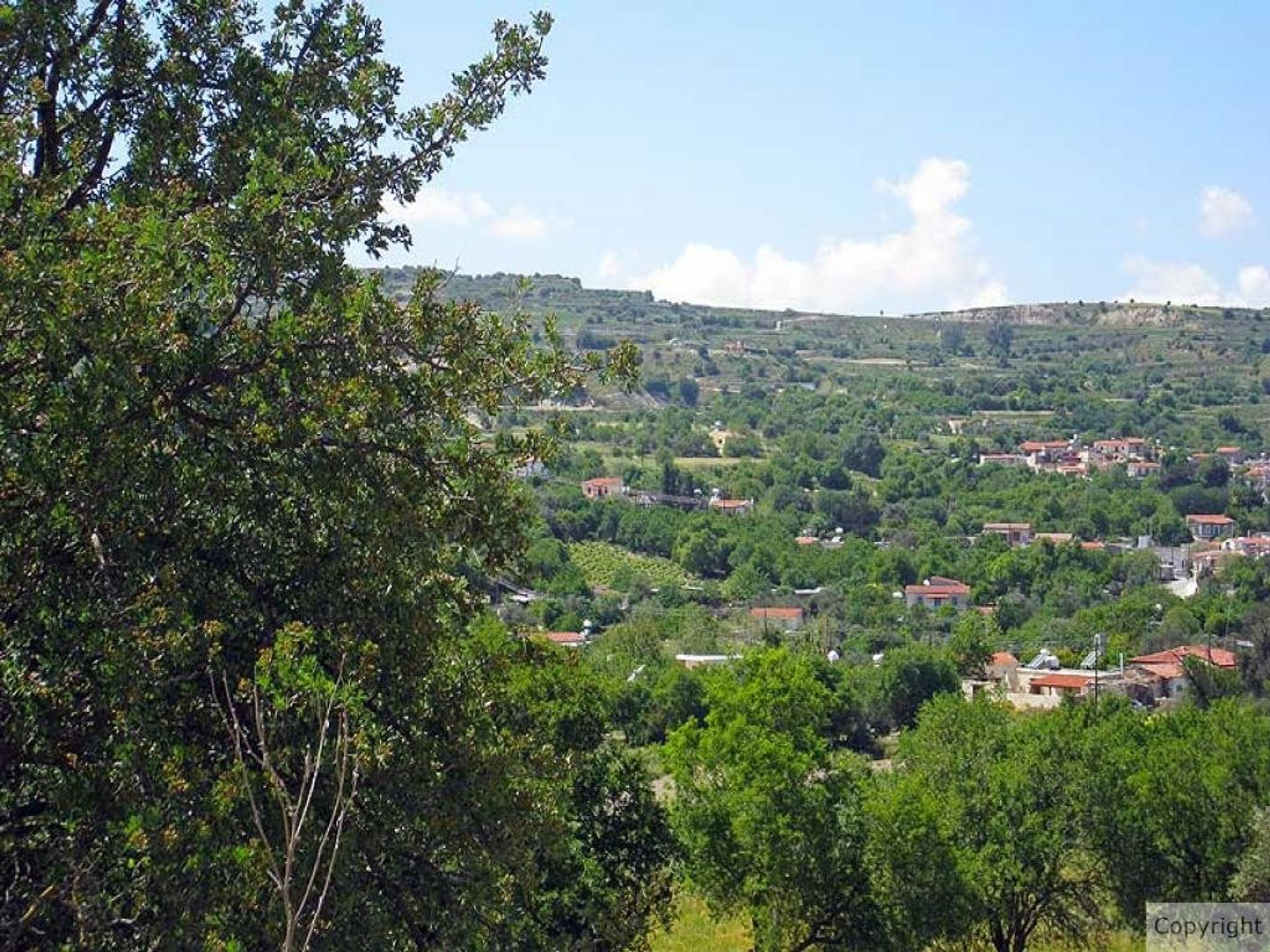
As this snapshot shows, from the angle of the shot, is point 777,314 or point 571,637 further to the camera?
point 777,314

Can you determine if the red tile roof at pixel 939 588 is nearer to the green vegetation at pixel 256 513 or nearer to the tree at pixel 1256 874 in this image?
the tree at pixel 1256 874

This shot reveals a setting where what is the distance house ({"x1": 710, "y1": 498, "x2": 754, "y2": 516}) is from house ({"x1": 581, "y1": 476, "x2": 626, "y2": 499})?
562 centimetres

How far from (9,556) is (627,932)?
3.56 metres

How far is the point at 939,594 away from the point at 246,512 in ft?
213

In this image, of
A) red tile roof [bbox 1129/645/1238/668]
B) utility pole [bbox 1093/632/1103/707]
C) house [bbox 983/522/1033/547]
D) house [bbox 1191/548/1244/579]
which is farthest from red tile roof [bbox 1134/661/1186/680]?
house [bbox 983/522/1033/547]

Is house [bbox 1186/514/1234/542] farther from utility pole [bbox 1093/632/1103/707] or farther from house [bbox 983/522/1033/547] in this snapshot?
utility pole [bbox 1093/632/1103/707]

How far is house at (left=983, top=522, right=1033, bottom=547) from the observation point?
81438mm

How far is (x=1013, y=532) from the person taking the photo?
270ft

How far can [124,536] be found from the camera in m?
4.49

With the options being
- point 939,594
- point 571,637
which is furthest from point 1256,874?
point 939,594

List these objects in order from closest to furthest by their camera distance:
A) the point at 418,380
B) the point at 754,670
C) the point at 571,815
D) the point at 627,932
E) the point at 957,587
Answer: the point at 418,380 < the point at 627,932 < the point at 571,815 < the point at 754,670 < the point at 957,587

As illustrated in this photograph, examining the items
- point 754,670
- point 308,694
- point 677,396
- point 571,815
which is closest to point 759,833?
point 754,670

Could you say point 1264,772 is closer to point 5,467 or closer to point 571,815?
point 571,815

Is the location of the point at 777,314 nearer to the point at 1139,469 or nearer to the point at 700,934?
the point at 1139,469
